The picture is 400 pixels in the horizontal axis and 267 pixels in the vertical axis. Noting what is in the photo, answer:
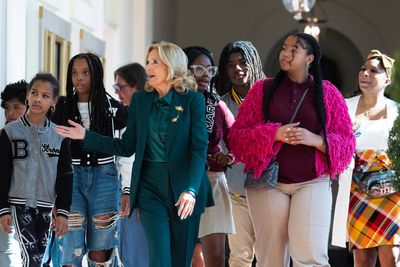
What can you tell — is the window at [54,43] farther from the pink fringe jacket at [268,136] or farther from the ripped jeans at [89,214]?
the pink fringe jacket at [268,136]

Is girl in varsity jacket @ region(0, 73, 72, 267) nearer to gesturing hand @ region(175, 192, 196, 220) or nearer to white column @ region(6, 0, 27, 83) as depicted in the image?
gesturing hand @ region(175, 192, 196, 220)

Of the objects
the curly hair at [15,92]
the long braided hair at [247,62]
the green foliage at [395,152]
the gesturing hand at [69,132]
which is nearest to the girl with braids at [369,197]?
the long braided hair at [247,62]

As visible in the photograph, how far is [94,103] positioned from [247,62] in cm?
126

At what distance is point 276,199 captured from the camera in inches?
236

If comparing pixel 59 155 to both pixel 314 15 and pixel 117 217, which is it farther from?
pixel 314 15

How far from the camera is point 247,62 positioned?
724cm

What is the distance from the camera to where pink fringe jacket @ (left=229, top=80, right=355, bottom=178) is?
601cm

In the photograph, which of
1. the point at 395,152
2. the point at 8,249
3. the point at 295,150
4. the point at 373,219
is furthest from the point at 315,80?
the point at 395,152

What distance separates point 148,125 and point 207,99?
1244 millimetres

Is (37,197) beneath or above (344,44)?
beneath

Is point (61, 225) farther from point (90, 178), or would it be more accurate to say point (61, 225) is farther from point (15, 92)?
point (15, 92)

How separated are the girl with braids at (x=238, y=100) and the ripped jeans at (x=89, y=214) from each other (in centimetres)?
100

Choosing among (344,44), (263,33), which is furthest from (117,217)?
(344,44)

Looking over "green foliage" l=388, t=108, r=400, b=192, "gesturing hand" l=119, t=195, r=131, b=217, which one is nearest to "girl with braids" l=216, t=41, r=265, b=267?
"gesturing hand" l=119, t=195, r=131, b=217
